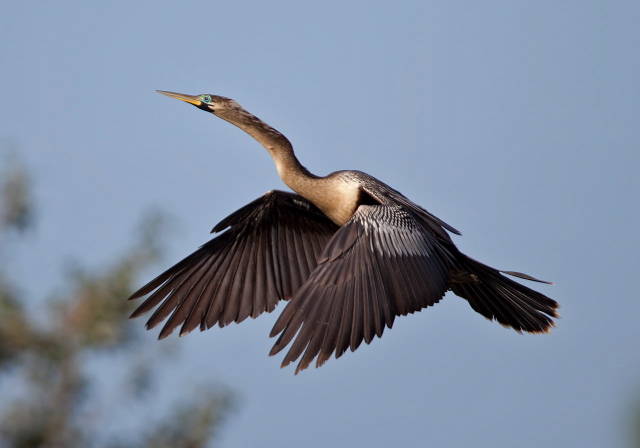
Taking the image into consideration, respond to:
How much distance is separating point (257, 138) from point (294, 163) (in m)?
0.44

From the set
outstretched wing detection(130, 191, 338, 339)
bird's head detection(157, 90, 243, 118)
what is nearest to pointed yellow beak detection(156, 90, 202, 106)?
bird's head detection(157, 90, 243, 118)

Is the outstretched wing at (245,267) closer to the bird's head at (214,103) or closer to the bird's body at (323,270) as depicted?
the bird's body at (323,270)

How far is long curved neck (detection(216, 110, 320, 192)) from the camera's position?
729 cm

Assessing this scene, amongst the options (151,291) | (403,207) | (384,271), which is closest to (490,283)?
(403,207)

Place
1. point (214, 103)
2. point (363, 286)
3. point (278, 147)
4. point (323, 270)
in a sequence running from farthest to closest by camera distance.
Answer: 1. point (214, 103)
2. point (278, 147)
3. point (323, 270)
4. point (363, 286)

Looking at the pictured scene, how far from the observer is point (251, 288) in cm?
776

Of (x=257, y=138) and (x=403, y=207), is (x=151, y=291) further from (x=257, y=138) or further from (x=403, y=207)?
(x=403, y=207)

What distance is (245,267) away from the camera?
311 inches

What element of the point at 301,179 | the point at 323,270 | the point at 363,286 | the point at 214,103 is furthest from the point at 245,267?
the point at 363,286

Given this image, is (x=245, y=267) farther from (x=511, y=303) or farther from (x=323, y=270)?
(x=511, y=303)

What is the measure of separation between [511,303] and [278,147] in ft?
6.95

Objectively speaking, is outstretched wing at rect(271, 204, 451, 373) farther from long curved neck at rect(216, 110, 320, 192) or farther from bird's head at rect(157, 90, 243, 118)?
bird's head at rect(157, 90, 243, 118)

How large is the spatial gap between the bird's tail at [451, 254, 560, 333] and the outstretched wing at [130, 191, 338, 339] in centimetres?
121

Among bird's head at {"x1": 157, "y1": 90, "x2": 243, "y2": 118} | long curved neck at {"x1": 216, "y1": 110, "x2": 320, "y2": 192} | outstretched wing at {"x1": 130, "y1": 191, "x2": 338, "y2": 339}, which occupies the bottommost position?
outstretched wing at {"x1": 130, "y1": 191, "x2": 338, "y2": 339}
